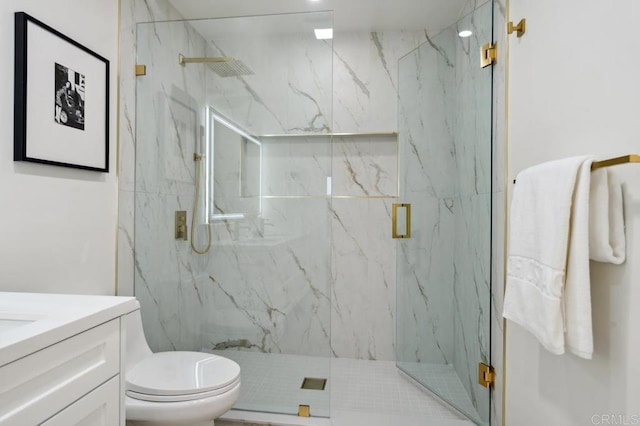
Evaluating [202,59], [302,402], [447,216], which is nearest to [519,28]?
[447,216]

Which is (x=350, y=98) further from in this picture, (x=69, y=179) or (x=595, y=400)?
(x=595, y=400)

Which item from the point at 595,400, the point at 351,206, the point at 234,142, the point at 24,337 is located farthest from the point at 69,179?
the point at 595,400

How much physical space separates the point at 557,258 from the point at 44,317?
1400mm

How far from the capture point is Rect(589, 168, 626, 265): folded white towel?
974mm

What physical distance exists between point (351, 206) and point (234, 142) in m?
1.16

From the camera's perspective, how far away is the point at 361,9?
2.51 m

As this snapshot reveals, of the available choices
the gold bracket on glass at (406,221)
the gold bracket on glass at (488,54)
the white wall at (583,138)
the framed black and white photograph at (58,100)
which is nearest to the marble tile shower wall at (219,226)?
the framed black and white photograph at (58,100)

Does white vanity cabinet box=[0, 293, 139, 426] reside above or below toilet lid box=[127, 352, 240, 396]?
above

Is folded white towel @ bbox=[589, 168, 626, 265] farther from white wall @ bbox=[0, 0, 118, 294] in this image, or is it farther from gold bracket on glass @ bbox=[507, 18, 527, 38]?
white wall @ bbox=[0, 0, 118, 294]

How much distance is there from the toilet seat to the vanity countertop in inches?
23.6

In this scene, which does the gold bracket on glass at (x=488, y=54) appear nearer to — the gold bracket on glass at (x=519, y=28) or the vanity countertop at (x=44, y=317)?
the gold bracket on glass at (x=519, y=28)

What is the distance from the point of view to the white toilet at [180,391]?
1435mm

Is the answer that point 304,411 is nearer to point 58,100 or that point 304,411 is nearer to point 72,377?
point 72,377

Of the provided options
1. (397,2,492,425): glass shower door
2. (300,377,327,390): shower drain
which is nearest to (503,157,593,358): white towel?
(397,2,492,425): glass shower door
